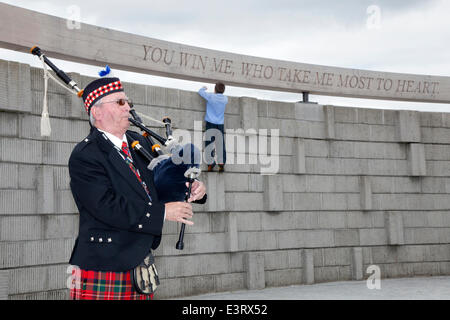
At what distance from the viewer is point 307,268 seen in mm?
10109

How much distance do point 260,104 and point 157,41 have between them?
2.52 metres

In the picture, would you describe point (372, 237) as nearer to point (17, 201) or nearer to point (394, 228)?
point (394, 228)

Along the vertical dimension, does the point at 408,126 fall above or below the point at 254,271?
above

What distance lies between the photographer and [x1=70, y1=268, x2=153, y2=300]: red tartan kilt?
3.07 metres

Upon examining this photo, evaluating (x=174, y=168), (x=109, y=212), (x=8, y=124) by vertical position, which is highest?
(x=8, y=124)

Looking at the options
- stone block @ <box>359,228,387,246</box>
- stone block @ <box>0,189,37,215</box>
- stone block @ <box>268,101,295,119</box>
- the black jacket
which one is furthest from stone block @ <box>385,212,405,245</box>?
the black jacket

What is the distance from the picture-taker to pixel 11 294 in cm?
688

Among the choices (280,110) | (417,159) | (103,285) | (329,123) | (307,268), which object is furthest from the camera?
(417,159)

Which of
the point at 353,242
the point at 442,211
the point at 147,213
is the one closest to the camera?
the point at 147,213

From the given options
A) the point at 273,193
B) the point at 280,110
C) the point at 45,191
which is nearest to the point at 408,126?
the point at 280,110

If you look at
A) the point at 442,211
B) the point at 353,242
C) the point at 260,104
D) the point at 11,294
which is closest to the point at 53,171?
the point at 11,294

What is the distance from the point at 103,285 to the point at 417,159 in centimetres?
997

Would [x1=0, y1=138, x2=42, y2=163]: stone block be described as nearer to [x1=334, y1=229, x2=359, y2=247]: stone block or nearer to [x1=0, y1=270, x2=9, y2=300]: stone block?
[x1=0, y1=270, x2=9, y2=300]: stone block

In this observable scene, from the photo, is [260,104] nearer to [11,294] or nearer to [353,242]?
[353,242]
